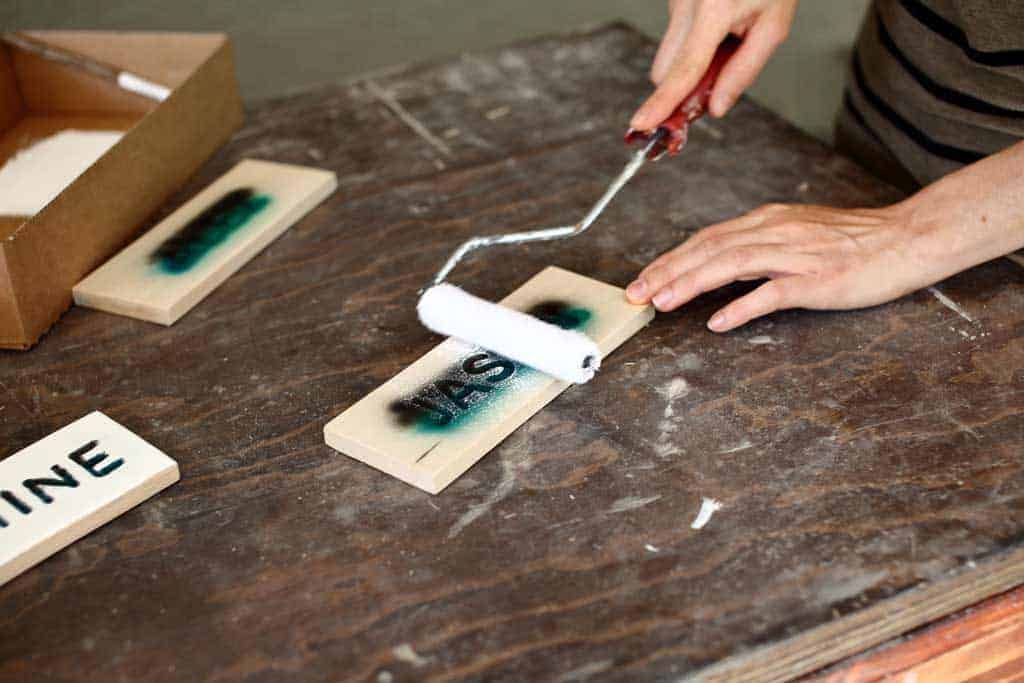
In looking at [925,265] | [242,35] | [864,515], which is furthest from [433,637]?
[242,35]

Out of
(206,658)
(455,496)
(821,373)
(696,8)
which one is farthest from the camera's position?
(696,8)

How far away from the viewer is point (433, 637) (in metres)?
0.81

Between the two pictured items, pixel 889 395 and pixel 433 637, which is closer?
pixel 433 637

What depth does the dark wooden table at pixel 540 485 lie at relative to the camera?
2.65 ft

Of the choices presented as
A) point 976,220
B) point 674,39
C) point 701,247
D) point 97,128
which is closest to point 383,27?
point 97,128

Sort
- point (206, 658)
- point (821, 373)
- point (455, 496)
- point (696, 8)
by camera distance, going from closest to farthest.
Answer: point (206, 658) → point (455, 496) → point (821, 373) → point (696, 8)

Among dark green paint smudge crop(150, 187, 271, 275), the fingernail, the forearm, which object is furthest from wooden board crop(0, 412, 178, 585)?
the forearm

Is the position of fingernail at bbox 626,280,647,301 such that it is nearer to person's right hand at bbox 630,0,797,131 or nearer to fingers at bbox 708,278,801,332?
fingers at bbox 708,278,801,332

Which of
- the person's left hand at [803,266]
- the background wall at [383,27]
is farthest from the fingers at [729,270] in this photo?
the background wall at [383,27]

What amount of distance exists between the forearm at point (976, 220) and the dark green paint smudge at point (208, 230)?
2.70 ft

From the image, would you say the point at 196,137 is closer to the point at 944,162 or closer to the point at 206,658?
the point at 206,658

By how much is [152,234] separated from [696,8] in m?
0.79

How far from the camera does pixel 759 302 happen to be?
1121mm

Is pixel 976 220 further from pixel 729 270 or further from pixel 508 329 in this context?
pixel 508 329
